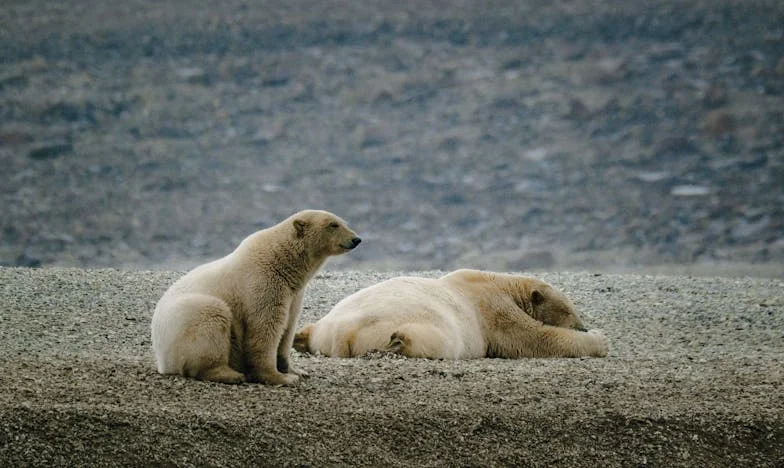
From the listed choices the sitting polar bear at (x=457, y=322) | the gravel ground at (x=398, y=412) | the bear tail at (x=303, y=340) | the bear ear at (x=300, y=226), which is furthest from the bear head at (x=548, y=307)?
the bear ear at (x=300, y=226)

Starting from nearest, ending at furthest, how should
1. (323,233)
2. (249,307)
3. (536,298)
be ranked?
1. (249,307)
2. (323,233)
3. (536,298)

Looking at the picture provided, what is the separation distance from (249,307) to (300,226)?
1.82ft

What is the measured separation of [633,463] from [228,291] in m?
2.25

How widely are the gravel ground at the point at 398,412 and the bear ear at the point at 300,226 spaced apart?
0.82m

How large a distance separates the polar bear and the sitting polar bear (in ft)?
2.90

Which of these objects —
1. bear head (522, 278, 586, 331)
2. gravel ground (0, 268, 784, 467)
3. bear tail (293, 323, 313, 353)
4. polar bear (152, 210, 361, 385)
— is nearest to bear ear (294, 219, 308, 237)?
polar bear (152, 210, 361, 385)

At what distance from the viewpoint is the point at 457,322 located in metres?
7.42

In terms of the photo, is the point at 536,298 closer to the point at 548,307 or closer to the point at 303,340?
the point at 548,307

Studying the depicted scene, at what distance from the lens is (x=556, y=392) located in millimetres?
6242

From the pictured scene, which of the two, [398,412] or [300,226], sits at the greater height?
[300,226]

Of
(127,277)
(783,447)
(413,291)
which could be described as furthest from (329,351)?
(127,277)

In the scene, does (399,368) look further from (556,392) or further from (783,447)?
(783,447)

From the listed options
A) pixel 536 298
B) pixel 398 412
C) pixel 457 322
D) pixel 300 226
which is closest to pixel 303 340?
pixel 457 322

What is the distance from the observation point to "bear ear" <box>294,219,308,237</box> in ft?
20.4
